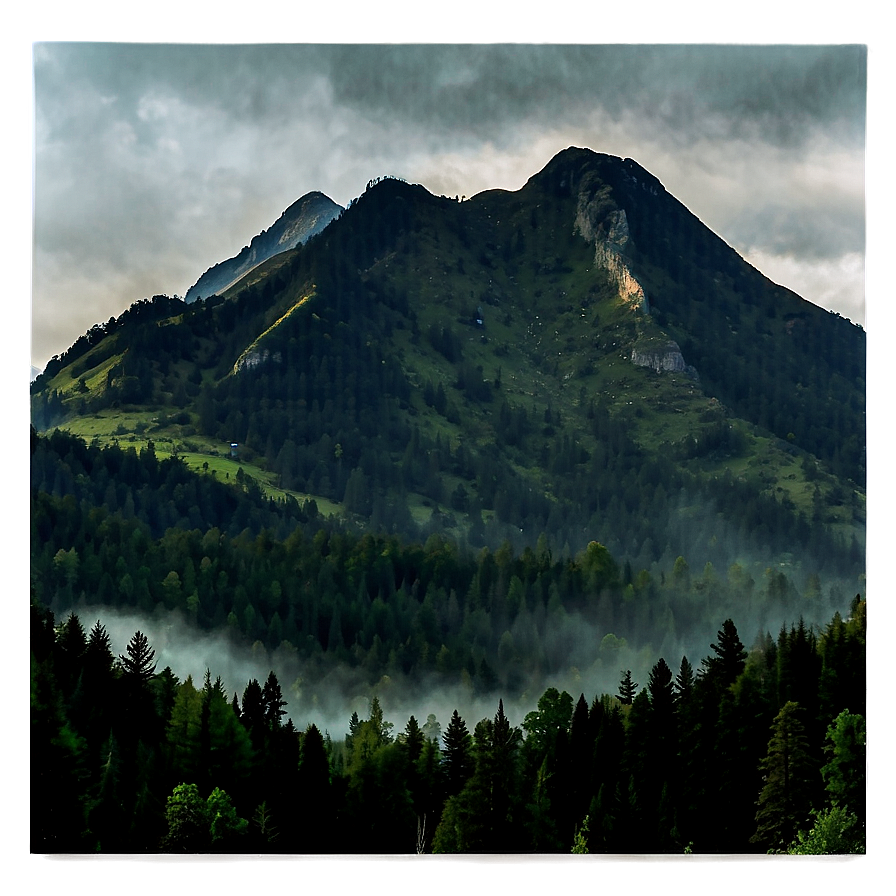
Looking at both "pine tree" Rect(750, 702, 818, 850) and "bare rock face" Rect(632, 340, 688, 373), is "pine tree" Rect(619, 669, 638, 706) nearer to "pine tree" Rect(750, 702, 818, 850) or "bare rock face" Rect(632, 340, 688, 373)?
"pine tree" Rect(750, 702, 818, 850)

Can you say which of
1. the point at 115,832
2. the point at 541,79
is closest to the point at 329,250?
the point at 541,79

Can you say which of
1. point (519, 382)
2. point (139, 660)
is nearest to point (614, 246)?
point (519, 382)

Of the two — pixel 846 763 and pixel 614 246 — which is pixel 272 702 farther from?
pixel 614 246

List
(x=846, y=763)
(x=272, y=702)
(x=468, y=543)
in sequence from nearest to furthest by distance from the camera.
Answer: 1. (x=846, y=763)
2. (x=272, y=702)
3. (x=468, y=543)

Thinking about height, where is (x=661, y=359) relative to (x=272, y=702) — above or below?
above

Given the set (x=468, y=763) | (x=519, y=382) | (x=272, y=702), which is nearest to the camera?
(x=468, y=763)

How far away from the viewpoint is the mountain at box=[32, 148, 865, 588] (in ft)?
21.0

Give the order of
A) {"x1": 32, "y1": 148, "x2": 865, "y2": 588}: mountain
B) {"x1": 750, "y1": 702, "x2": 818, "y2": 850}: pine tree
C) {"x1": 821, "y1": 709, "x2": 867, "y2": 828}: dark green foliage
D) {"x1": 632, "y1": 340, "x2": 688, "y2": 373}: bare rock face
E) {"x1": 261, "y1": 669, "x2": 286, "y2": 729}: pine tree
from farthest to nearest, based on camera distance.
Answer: {"x1": 632, "y1": 340, "x2": 688, "y2": 373}: bare rock face → {"x1": 32, "y1": 148, "x2": 865, "y2": 588}: mountain → {"x1": 261, "y1": 669, "x2": 286, "y2": 729}: pine tree → {"x1": 750, "y1": 702, "x2": 818, "y2": 850}: pine tree → {"x1": 821, "y1": 709, "x2": 867, "y2": 828}: dark green foliage

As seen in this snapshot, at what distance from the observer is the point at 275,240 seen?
617cm

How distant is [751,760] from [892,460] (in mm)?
1937

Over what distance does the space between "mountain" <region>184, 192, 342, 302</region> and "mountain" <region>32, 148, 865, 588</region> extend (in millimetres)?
132

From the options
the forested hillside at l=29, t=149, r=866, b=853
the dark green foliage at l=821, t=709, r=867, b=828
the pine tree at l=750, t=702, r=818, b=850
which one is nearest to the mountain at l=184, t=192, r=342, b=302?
the forested hillside at l=29, t=149, r=866, b=853

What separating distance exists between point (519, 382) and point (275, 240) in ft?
6.62

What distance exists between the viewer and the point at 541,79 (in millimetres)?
5047
